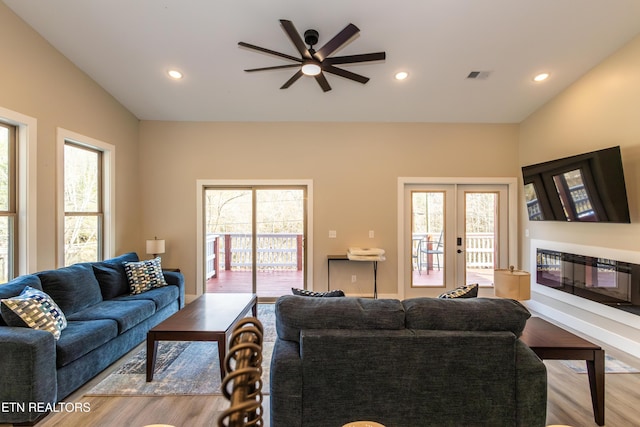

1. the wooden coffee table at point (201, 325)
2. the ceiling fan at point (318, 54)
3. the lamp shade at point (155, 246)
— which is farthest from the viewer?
the lamp shade at point (155, 246)

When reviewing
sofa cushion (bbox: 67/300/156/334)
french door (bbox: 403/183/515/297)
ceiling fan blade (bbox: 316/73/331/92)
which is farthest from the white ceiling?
sofa cushion (bbox: 67/300/156/334)

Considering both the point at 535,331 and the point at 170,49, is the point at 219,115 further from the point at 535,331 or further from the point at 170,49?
Result: the point at 535,331

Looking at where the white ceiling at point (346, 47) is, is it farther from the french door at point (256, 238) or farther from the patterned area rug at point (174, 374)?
the patterned area rug at point (174, 374)

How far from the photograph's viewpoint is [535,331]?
2.29 meters

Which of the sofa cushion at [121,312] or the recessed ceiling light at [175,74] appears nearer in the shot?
the sofa cushion at [121,312]

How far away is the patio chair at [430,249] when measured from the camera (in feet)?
16.6

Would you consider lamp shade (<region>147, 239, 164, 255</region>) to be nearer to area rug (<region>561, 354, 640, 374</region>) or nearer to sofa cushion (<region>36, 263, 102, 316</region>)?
sofa cushion (<region>36, 263, 102, 316</region>)

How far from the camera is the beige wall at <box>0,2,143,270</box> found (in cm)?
293

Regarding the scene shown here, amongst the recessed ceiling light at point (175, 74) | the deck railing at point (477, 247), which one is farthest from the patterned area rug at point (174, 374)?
the recessed ceiling light at point (175, 74)

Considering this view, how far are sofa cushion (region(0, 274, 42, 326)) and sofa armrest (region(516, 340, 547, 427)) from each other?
363 centimetres

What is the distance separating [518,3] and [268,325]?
451 centimetres

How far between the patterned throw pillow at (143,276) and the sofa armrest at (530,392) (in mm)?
3996

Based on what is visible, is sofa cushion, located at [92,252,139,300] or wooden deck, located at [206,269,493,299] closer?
sofa cushion, located at [92,252,139,300]

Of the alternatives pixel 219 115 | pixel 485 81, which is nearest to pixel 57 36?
pixel 219 115
